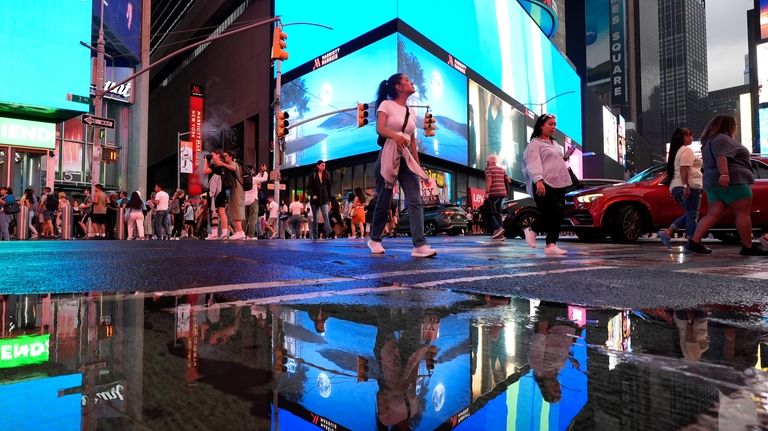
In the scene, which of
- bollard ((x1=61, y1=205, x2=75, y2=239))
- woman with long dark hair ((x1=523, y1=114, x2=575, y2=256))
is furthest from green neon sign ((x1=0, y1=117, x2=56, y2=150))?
woman with long dark hair ((x1=523, y1=114, x2=575, y2=256))

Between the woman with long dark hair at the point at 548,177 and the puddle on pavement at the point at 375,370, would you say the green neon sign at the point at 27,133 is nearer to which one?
the woman with long dark hair at the point at 548,177

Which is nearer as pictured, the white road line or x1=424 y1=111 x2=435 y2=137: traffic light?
the white road line

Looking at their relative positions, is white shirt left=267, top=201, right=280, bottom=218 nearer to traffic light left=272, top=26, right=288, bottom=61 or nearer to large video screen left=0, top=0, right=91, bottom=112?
traffic light left=272, top=26, right=288, bottom=61

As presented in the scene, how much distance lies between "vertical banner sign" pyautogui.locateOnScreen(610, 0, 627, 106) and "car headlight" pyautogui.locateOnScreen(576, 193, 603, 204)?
114 m

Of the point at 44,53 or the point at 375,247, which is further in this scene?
the point at 44,53

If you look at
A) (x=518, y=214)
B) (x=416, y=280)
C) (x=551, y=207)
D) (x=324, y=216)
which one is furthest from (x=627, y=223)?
(x=416, y=280)

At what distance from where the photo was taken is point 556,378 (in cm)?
110

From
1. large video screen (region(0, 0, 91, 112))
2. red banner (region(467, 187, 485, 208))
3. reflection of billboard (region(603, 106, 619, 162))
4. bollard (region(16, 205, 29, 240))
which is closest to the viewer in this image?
bollard (region(16, 205, 29, 240))

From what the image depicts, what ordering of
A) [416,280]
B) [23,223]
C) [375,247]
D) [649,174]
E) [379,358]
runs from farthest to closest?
1. [23,223]
2. [649,174]
3. [375,247]
4. [416,280]
5. [379,358]

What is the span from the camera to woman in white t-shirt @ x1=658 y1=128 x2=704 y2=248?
697 centimetres

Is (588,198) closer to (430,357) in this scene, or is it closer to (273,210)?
(430,357)

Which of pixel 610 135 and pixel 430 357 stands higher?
pixel 610 135

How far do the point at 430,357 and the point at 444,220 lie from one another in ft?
67.4

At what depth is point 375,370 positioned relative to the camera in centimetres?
116
